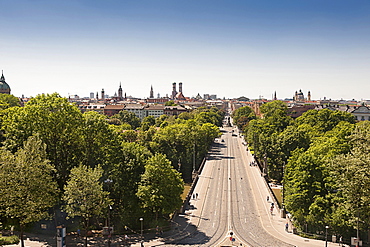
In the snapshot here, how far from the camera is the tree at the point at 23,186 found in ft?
98.1

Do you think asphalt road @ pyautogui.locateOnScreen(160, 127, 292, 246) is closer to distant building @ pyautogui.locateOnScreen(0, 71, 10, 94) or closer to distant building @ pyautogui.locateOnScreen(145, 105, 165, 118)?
distant building @ pyautogui.locateOnScreen(145, 105, 165, 118)

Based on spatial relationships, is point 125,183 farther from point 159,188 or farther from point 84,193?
point 84,193

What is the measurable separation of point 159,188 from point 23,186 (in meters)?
14.8

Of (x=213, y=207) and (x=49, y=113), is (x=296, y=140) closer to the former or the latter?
(x=213, y=207)

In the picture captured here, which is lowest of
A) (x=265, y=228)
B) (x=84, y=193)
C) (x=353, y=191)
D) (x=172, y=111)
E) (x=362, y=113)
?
(x=265, y=228)

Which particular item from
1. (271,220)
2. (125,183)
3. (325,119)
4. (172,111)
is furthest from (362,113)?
(125,183)

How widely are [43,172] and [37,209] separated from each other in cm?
338

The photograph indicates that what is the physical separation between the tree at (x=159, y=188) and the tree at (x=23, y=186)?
431 inches

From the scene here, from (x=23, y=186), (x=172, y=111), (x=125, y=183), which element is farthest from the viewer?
(x=172, y=111)

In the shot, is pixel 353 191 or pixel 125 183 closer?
pixel 353 191

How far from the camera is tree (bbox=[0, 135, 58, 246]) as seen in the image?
98.1 feet

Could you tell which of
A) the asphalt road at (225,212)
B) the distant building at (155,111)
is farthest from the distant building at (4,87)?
the asphalt road at (225,212)

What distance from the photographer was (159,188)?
39969 mm

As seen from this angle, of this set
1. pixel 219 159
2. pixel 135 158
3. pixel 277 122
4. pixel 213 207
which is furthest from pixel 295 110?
pixel 135 158
